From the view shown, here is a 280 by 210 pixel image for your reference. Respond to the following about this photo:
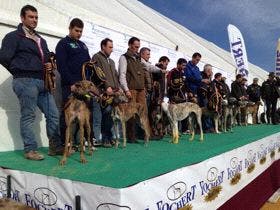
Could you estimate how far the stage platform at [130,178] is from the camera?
9.74 ft

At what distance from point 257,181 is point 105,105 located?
11.7ft

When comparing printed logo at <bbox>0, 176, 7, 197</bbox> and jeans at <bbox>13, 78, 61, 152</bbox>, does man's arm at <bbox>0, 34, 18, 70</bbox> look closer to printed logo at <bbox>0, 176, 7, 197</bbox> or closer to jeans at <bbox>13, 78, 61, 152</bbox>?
jeans at <bbox>13, 78, 61, 152</bbox>

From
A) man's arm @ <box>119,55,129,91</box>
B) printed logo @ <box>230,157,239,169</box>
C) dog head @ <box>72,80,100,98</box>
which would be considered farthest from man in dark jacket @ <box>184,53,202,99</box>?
dog head @ <box>72,80,100,98</box>

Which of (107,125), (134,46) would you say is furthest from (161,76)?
(107,125)

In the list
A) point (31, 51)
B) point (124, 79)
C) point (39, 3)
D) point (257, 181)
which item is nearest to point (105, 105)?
point (124, 79)

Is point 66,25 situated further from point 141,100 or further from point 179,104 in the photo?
point 179,104

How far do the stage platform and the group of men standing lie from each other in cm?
50

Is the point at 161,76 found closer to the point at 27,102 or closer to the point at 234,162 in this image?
the point at 234,162

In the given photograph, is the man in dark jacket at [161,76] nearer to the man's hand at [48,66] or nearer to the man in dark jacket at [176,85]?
the man in dark jacket at [176,85]

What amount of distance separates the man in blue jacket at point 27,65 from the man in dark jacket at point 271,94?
919cm

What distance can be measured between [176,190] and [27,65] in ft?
7.88

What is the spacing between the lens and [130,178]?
10.1ft

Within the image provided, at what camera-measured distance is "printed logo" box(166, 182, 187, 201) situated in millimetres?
3420

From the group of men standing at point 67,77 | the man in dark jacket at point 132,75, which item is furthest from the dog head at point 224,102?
the man in dark jacket at point 132,75
